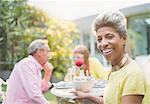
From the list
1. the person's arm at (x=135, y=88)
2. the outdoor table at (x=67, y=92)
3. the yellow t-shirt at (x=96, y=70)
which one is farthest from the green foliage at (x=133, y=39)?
the person's arm at (x=135, y=88)

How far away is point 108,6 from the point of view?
23.9 ft

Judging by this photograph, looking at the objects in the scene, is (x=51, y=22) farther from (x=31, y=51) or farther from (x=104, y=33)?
(x=104, y=33)

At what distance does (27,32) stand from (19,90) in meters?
4.17

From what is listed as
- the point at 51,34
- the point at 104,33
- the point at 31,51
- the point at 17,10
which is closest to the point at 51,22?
the point at 51,34

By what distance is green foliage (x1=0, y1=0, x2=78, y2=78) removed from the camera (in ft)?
21.2

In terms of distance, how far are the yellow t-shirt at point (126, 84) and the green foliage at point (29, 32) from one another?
4516 millimetres

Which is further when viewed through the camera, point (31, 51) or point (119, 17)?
point (31, 51)

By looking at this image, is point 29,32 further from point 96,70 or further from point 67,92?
point 67,92

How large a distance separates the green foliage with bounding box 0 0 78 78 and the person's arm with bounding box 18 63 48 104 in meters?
3.20

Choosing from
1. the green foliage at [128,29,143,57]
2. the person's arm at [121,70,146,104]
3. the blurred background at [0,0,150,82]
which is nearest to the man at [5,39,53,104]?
the person's arm at [121,70,146,104]

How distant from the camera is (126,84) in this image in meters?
1.42

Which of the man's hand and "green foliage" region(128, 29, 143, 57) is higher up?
the man's hand

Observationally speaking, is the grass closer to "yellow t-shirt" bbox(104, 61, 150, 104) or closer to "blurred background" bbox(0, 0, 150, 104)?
"yellow t-shirt" bbox(104, 61, 150, 104)

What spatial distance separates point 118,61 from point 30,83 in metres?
1.30
